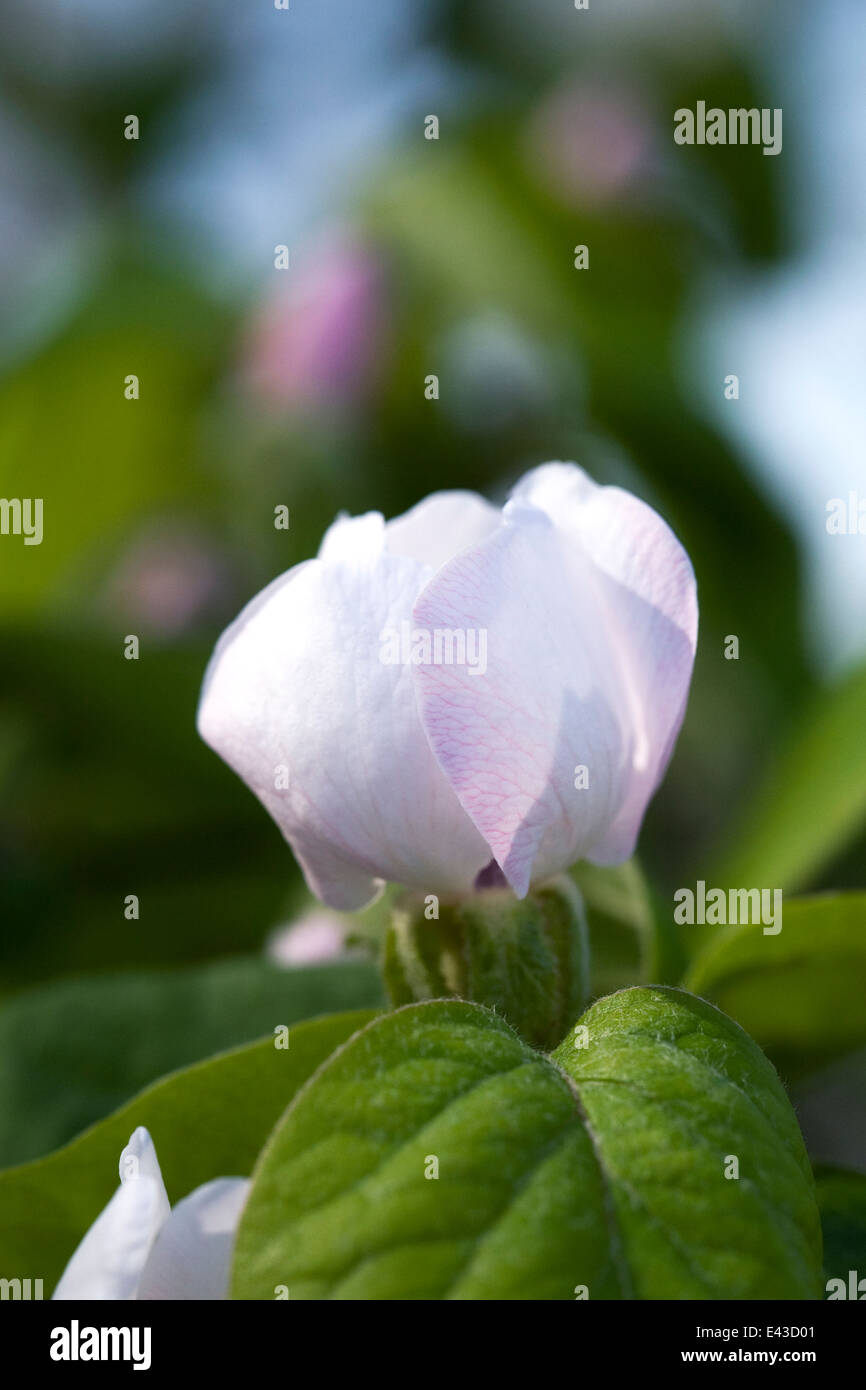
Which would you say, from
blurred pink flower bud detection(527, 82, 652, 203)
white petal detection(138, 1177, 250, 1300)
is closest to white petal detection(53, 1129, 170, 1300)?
white petal detection(138, 1177, 250, 1300)

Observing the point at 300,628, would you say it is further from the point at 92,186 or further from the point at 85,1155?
the point at 92,186

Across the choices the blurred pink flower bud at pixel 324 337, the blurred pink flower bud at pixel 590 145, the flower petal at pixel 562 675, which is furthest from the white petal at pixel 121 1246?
the blurred pink flower bud at pixel 590 145

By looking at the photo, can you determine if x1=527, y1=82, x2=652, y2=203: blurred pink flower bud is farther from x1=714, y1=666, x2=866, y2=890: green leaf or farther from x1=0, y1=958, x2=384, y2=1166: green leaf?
x1=0, y1=958, x2=384, y2=1166: green leaf

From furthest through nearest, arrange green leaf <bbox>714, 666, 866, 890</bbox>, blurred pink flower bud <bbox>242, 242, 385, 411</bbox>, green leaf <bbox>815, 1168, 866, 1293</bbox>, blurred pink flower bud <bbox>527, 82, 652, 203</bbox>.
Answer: blurred pink flower bud <bbox>527, 82, 652, 203</bbox>, blurred pink flower bud <bbox>242, 242, 385, 411</bbox>, green leaf <bbox>714, 666, 866, 890</bbox>, green leaf <bbox>815, 1168, 866, 1293</bbox>

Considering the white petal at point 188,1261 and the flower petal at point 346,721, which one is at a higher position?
the flower petal at point 346,721

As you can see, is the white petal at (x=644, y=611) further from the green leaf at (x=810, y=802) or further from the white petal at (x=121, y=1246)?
the green leaf at (x=810, y=802)
